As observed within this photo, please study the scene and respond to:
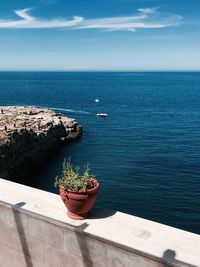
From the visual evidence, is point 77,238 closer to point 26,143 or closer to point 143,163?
point 26,143

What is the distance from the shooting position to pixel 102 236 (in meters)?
6.37

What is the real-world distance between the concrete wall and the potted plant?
207 millimetres

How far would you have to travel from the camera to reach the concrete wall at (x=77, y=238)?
5.98 metres

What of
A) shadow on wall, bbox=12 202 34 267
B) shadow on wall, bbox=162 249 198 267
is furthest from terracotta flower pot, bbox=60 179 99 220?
shadow on wall, bbox=162 249 198 267

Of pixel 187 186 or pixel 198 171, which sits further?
pixel 198 171

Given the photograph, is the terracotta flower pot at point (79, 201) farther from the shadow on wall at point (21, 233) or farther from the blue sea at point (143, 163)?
the blue sea at point (143, 163)

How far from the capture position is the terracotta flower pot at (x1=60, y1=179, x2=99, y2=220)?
6789 millimetres

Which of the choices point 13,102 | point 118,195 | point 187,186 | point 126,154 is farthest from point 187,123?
point 13,102

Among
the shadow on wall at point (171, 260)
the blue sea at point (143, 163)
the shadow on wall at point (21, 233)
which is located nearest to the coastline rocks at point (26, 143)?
the blue sea at point (143, 163)

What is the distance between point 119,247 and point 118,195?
112ft

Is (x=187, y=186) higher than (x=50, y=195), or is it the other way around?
(x=50, y=195)

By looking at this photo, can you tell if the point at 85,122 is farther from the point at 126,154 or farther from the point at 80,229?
the point at 80,229

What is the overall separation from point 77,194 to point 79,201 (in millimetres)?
164

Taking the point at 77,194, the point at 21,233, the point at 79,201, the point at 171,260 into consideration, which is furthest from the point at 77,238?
the point at 171,260
